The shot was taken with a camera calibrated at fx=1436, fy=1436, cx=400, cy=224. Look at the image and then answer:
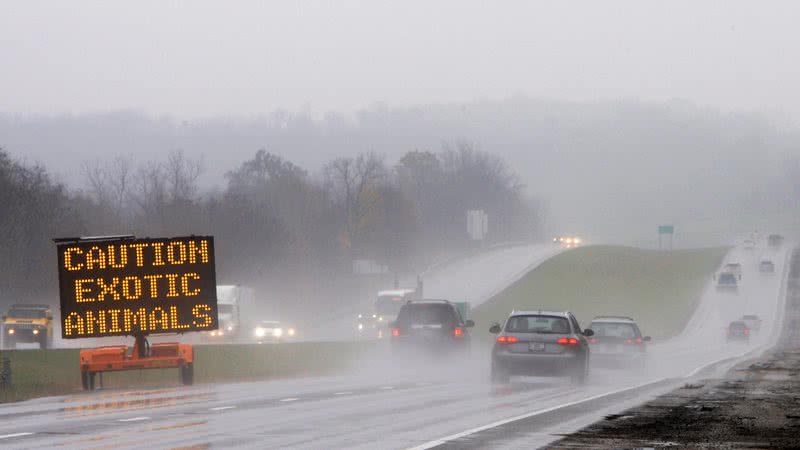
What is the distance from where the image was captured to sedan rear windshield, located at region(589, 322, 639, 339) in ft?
131

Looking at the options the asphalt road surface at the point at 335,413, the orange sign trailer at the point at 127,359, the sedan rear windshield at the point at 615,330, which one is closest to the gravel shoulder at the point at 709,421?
the asphalt road surface at the point at 335,413

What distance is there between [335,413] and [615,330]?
21.1 meters

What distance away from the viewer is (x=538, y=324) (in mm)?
30219

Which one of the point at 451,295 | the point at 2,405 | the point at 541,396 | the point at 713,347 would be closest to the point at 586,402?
the point at 541,396

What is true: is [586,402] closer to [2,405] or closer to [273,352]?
[2,405]

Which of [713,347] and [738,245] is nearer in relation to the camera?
[713,347]

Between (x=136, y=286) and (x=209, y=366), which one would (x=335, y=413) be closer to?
(x=136, y=286)

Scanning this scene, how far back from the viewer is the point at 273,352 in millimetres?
39469

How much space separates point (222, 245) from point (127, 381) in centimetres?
8587

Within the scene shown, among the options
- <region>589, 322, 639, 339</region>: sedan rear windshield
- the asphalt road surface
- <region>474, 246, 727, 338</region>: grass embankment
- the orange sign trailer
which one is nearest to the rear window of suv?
the asphalt road surface

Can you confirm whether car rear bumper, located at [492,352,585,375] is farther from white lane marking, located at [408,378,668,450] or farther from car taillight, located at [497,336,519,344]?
white lane marking, located at [408,378,668,450]

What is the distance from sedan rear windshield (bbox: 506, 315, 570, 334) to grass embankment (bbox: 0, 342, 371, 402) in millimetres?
7251

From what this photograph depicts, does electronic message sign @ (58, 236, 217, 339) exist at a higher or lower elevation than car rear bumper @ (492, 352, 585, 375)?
higher

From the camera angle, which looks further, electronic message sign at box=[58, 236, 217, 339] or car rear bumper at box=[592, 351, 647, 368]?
car rear bumper at box=[592, 351, 647, 368]
